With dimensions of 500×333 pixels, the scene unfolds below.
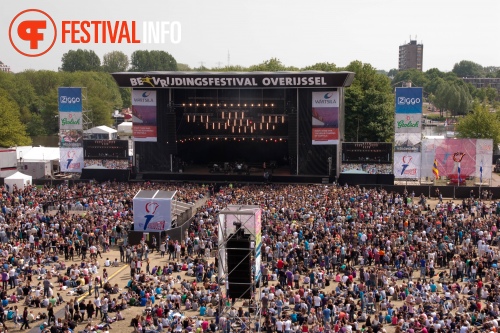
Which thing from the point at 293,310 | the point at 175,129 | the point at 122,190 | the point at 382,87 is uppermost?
the point at 382,87

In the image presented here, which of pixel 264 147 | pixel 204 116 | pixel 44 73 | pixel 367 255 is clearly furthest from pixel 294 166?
pixel 44 73

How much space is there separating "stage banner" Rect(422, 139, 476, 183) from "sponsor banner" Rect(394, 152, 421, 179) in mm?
1236

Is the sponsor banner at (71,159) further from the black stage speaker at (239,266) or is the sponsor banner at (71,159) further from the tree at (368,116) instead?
the black stage speaker at (239,266)

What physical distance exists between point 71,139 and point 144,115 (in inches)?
244

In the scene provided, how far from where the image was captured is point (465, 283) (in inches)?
973

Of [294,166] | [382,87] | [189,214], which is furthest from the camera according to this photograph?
[382,87]

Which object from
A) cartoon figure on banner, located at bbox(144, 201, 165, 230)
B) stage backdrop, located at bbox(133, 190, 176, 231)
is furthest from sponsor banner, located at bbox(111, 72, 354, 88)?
cartoon figure on banner, located at bbox(144, 201, 165, 230)

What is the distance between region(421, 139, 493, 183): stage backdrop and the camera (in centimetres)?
4400

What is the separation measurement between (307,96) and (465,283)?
74.7 ft

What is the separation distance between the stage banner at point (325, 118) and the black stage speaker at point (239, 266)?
28784 mm

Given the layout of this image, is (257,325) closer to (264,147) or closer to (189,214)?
(189,214)

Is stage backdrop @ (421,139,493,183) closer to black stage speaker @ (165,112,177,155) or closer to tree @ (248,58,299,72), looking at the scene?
black stage speaker @ (165,112,177,155)

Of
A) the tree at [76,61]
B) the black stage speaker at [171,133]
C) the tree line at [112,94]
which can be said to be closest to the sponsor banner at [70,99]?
the black stage speaker at [171,133]

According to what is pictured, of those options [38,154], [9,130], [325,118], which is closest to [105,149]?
[38,154]
